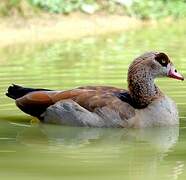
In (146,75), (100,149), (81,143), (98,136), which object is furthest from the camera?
(146,75)

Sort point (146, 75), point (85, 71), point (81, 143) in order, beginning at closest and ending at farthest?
point (81, 143) → point (146, 75) → point (85, 71)

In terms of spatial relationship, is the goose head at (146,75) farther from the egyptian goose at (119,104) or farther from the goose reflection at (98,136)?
the goose reflection at (98,136)

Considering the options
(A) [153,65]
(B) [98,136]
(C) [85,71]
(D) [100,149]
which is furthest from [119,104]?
(C) [85,71]

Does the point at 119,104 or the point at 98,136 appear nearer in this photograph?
the point at 98,136

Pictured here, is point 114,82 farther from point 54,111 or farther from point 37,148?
point 37,148

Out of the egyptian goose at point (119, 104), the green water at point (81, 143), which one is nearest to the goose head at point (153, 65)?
the egyptian goose at point (119, 104)

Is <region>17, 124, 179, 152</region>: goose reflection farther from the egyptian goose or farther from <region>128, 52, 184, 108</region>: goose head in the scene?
<region>128, 52, 184, 108</region>: goose head

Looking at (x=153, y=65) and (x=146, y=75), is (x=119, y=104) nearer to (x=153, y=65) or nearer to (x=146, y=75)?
(x=146, y=75)

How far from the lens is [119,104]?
9852mm

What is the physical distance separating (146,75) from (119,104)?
0.53 m

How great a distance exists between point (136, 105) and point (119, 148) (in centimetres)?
123

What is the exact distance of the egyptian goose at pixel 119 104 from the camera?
984 cm

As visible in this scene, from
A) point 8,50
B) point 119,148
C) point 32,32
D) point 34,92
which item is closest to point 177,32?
point 32,32

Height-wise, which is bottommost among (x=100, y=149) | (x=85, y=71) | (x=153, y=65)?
(x=100, y=149)
